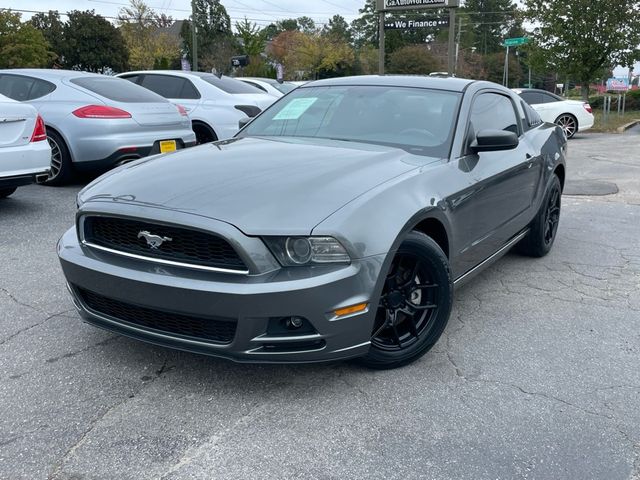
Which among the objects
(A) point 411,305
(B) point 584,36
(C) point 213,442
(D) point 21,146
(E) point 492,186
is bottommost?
(C) point 213,442

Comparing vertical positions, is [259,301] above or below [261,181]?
below

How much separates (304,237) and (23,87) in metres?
6.73

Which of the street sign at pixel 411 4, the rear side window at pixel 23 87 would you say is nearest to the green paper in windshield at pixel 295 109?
the rear side window at pixel 23 87

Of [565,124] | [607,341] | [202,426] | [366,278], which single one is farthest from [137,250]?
[565,124]

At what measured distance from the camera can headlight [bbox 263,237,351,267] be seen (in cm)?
277

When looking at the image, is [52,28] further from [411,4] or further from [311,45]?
[411,4]

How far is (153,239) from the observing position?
2914 millimetres

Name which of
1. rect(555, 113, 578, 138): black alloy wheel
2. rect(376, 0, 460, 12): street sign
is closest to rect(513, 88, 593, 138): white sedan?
rect(555, 113, 578, 138): black alloy wheel

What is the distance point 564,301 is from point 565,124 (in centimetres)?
1419

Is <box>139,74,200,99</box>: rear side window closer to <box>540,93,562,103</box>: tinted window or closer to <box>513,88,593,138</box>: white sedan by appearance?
<box>513,88,593,138</box>: white sedan

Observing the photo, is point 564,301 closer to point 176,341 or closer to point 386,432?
point 386,432

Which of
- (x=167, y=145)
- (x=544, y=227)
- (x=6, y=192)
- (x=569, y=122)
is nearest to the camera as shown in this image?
(x=544, y=227)

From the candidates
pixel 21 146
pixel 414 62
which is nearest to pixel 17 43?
pixel 21 146

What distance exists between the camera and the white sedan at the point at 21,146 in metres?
6.11
